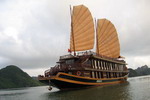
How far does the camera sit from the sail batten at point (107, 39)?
3250 centimetres

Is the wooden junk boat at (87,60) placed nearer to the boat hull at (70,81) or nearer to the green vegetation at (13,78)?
the boat hull at (70,81)

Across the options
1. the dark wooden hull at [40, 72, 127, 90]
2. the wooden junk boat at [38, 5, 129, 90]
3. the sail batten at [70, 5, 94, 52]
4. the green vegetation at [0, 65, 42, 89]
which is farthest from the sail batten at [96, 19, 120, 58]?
the green vegetation at [0, 65, 42, 89]

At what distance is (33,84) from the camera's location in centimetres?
9781

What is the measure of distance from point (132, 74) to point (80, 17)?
3407 inches

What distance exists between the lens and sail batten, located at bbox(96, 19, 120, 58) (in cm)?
3250

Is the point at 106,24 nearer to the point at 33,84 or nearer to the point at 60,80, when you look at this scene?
the point at 60,80

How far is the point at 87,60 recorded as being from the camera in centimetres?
2453

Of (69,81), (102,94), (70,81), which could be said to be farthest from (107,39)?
(102,94)

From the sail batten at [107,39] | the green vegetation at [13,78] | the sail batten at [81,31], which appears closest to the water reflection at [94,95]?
the sail batten at [81,31]

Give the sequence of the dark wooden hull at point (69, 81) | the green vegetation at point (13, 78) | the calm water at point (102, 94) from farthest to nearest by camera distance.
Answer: the green vegetation at point (13, 78)
the dark wooden hull at point (69, 81)
the calm water at point (102, 94)

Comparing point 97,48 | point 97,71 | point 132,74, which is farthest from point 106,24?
point 132,74

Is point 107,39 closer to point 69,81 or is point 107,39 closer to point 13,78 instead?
point 69,81

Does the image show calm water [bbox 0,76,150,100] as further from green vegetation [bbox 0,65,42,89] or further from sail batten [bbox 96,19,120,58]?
green vegetation [bbox 0,65,42,89]

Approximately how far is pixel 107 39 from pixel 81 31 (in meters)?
8.08
